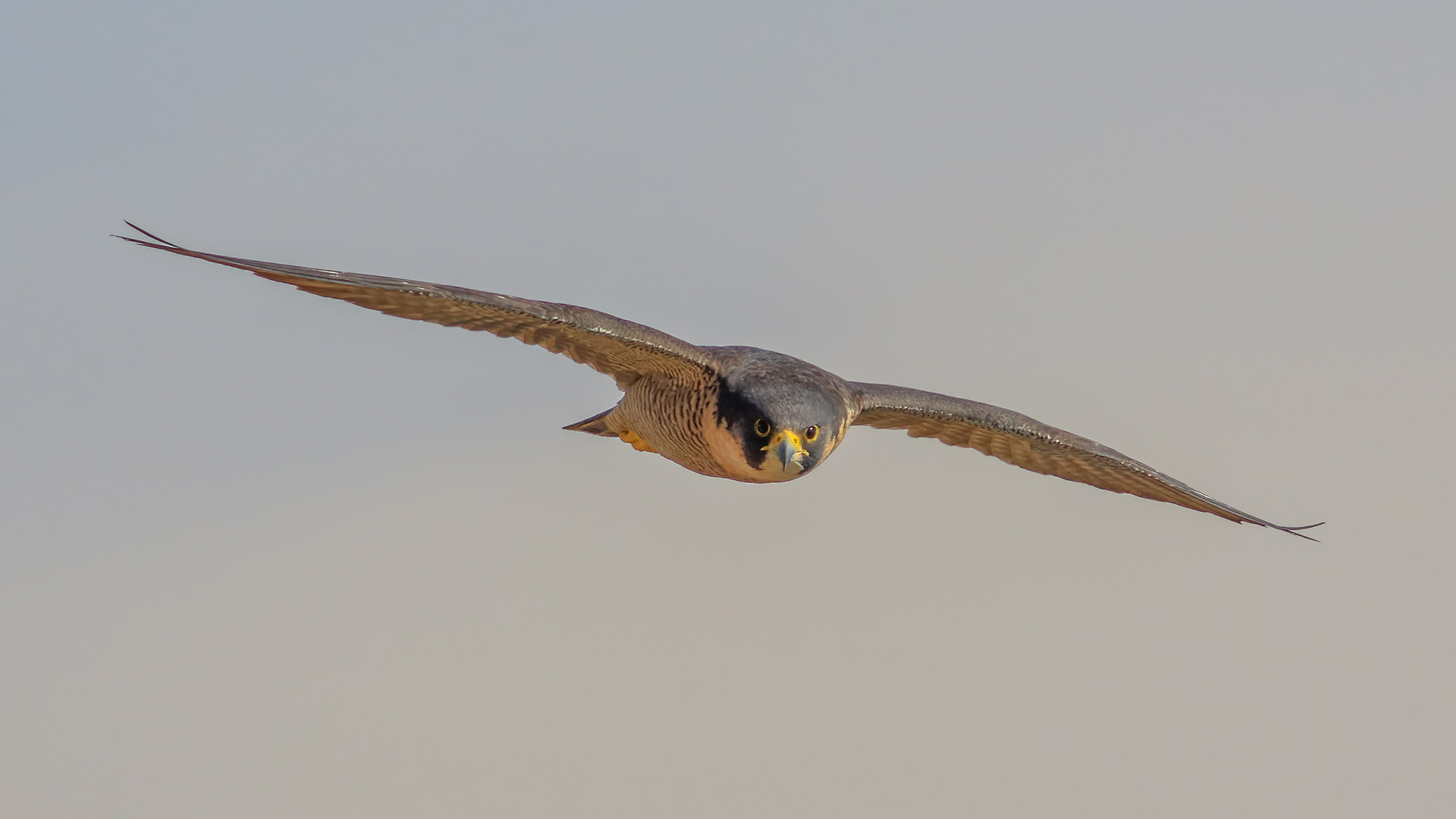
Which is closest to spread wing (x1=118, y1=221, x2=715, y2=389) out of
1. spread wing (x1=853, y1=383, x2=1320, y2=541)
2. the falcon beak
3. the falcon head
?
the falcon head

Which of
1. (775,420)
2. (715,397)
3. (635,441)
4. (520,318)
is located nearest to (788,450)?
(775,420)

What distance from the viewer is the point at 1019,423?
536 inches

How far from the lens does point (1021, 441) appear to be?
46.6 ft

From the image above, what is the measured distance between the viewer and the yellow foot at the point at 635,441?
14.4 meters

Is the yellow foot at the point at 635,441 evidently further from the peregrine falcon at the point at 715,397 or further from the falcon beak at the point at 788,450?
the falcon beak at the point at 788,450

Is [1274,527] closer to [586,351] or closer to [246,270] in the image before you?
[586,351]

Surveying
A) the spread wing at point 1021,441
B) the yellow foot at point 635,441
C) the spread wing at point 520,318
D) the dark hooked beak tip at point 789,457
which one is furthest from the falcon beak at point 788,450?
the yellow foot at point 635,441

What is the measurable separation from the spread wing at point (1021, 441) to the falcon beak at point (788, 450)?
1950 millimetres

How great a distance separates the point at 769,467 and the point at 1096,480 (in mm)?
5363

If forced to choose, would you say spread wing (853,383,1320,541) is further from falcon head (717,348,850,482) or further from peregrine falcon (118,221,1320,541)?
falcon head (717,348,850,482)

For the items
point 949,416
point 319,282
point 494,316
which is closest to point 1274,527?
point 949,416

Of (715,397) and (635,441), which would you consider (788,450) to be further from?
(635,441)

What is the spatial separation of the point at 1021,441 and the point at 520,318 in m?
5.70

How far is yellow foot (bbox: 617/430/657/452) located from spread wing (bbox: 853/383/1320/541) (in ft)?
7.51
